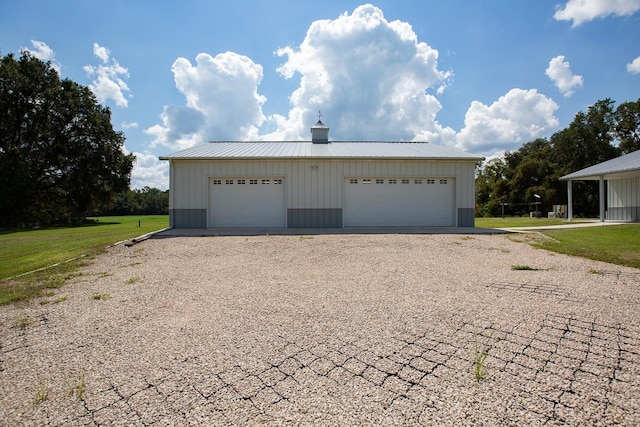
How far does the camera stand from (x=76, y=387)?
8.29 ft

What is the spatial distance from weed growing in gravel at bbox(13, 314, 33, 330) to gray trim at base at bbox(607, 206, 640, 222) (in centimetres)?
2350

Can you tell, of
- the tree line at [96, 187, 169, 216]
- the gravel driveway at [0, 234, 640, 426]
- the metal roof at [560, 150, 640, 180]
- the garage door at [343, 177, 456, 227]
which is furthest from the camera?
the tree line at [96, 187, 169, 216]

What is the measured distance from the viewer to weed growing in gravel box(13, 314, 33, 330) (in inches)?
150

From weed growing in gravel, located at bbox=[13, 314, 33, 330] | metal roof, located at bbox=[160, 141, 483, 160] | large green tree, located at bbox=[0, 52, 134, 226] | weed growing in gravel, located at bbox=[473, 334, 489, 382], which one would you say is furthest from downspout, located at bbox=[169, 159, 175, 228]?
large green tree, located at bbox=[0, 52, 134, 226]

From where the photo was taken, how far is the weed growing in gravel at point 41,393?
236cm

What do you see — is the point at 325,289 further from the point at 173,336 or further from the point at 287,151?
the point at 287,151

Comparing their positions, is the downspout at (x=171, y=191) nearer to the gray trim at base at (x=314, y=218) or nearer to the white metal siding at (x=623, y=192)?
the gray trim at base at (x=314, y=218)

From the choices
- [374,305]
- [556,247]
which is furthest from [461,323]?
[556,247]

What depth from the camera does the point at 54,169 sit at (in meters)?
25.3

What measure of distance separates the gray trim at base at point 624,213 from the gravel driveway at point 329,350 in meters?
15.2

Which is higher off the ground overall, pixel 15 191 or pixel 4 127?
pixel 4 127

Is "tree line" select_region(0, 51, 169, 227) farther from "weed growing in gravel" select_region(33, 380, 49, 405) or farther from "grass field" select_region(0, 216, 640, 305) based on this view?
"weed growing in gravel" select_region(33, 380, 49, 405)

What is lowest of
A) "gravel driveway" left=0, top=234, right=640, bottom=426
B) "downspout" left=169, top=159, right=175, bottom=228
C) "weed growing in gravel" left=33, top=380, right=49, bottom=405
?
"weed growing in gravel" left=33, top=380, right=49, bottom=405

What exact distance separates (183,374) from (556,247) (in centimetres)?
985
